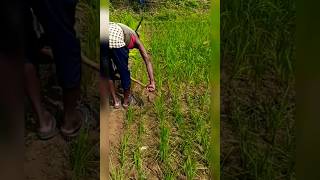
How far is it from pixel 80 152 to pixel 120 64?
94cm

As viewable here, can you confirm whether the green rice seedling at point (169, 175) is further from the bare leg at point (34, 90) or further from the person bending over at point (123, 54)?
the bare leg at point (34, 90)

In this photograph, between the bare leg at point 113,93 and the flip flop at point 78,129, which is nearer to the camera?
the flip flop at point 78,129

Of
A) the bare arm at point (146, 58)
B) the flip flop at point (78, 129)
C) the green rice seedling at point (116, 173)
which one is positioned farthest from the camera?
the bare arm at point (146, 58)

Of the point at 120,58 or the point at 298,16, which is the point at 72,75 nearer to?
the point at 120,58

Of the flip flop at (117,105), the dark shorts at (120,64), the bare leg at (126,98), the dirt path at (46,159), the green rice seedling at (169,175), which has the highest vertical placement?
the dark shorts at (120,64)

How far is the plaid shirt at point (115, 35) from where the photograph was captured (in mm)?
4902

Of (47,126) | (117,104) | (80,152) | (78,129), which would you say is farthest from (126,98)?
(47,126)

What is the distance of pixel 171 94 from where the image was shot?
5020 mm

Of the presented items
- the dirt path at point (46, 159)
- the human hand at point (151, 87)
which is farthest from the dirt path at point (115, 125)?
the dirt path at point (46, 159)

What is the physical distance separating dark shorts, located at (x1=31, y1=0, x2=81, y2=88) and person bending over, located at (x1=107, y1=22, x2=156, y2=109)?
1.24 ft

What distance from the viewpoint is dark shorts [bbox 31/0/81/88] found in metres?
4.61

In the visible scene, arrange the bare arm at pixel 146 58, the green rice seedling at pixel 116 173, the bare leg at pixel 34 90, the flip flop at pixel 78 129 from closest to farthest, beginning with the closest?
the bare leg at pixel 34 90 < the flip flop at pixel 78 129 < the green rice seedling at pixel 116 173 < the bare arm at pixel 146 58

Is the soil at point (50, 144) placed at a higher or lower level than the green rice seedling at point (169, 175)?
higher

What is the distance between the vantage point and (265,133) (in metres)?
4.79
